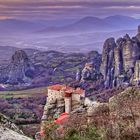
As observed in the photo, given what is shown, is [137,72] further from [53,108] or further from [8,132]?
[8,132]

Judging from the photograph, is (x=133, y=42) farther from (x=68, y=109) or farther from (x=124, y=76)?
(x=68, y=109)

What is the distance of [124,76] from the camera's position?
632 feet

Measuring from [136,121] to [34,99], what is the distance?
6308 inches

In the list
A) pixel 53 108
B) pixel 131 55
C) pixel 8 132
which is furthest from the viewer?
pixel 131 55

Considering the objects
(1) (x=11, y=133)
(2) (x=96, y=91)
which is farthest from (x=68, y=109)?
(2) (x=96, y=91)

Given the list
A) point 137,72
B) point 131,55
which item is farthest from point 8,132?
point 131,55

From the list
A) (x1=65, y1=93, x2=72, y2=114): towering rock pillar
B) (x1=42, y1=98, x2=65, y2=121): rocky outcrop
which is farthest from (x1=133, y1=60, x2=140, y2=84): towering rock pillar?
(x1=42, y1=98, x2=65, y2=121): rocky outcrop

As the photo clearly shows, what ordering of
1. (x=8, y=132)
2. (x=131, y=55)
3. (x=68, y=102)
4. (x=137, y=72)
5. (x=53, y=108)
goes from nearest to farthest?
1. (x=8, y=132)
2. (x=68, y=102)
3. (x=53, y=108)
4. (x=137, y=72)
5. (x=131, y=55)

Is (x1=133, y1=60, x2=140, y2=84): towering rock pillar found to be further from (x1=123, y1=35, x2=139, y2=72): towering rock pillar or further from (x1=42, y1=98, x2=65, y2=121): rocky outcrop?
(x1=42, y1=98, x2=65, y2=121): rocky outcrop

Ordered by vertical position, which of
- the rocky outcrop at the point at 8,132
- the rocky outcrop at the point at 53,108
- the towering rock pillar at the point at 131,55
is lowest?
the rocky outcrop at the point at 53,108

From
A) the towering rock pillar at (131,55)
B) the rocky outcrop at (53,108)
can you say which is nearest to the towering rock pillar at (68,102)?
the rocky outcrop at (53,108)

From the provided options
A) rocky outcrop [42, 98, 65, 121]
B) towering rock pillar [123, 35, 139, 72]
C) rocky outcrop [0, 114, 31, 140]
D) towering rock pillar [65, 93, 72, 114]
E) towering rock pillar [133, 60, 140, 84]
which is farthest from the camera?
towering rock pillar [123, 35, 139, 72]

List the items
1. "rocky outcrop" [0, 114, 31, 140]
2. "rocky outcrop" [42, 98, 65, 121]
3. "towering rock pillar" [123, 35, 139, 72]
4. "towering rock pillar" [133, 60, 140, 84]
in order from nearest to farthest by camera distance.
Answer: "rocky outcrop" [0, 114, 31, 140], "rocky outcrop" [42, 98, 65, 121], "towering rock pillar" [133, 60, 140, 84], "towering rock pillar" [123, 35, 139, 72]

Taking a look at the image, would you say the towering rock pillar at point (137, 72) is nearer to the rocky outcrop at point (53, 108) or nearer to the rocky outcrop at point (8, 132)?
the rocky outcrop at point (53, 108)
